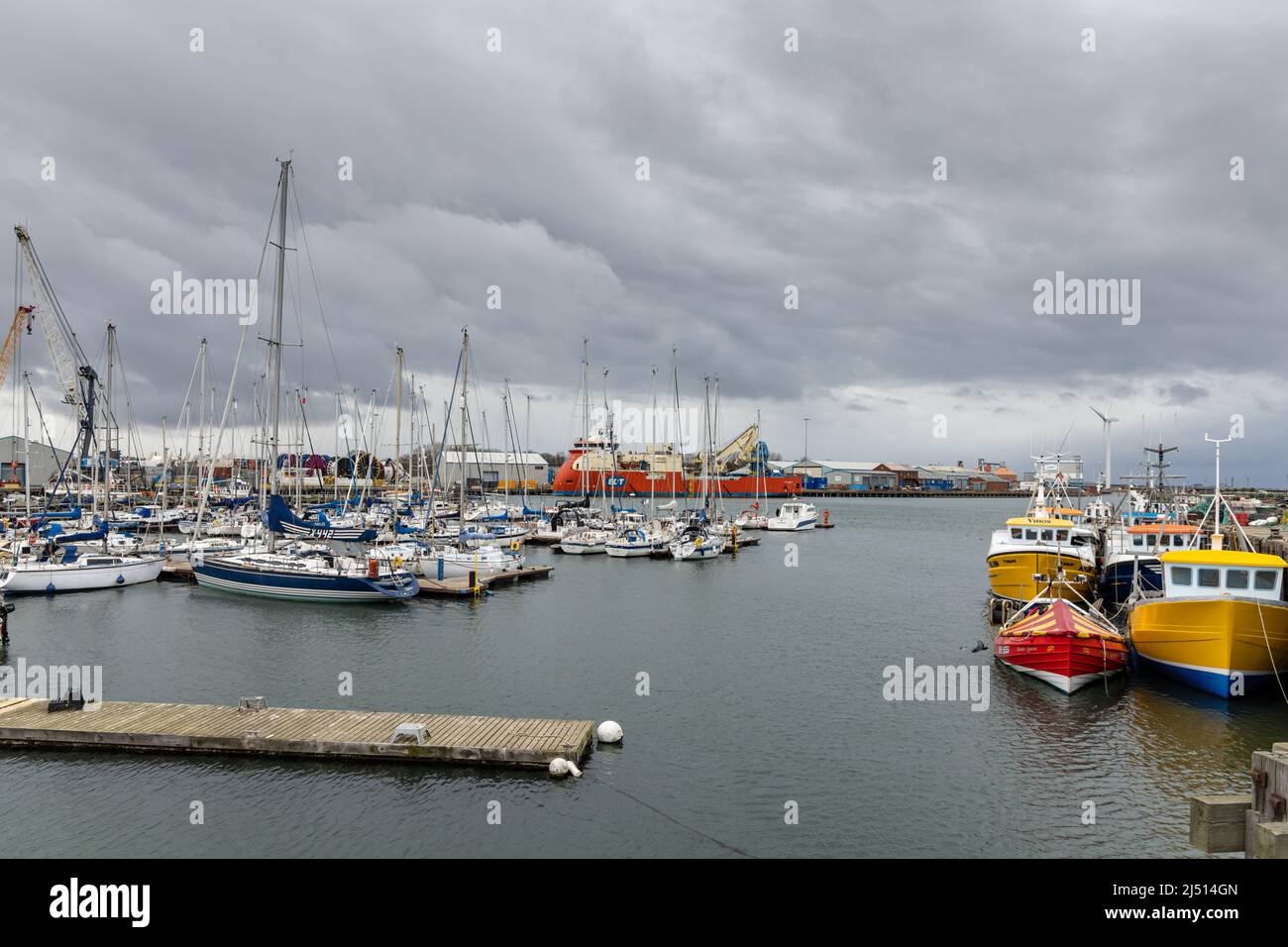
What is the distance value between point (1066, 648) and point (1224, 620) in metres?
4.11

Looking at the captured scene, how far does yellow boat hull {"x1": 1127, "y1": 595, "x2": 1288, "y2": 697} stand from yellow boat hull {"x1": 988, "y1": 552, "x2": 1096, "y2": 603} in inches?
390

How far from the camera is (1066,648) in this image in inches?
910

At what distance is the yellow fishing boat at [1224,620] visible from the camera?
21.7 metres

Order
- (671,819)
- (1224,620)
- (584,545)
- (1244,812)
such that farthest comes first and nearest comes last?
(584,545) < (1224,620) < (671,819) < (1244,812)

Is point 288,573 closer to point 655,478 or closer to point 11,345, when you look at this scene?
point 11,345

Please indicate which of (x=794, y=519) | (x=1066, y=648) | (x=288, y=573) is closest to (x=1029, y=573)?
(x=1066, y=648)

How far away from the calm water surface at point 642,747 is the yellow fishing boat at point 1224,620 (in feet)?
3.16

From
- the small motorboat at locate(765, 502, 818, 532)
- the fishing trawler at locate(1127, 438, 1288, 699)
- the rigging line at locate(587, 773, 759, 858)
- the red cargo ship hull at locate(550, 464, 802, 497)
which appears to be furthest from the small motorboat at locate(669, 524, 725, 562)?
the red cargo ship hull at locate(550, 464, 802, 497)

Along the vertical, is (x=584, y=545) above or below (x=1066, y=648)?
below

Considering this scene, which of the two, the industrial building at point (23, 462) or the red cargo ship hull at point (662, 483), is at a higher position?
the industrial building at point (23, 462)

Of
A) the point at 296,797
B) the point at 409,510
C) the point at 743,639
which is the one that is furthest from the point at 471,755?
the point at 409,510

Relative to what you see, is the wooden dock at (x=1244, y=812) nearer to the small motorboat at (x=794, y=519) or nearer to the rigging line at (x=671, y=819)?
the rigging line at (x=671, y=819)

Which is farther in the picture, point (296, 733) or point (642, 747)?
point (642, 747)

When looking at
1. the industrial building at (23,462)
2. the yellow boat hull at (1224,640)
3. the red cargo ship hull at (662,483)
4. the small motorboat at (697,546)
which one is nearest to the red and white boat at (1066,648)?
the yellow boat hull at (1224,640)
